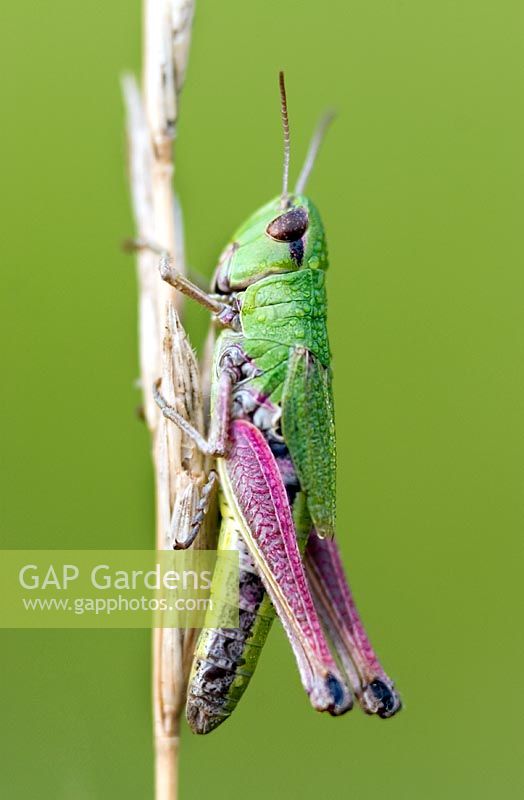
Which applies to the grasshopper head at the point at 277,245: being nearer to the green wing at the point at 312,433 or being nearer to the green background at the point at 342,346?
the green wing at the point at 312,433

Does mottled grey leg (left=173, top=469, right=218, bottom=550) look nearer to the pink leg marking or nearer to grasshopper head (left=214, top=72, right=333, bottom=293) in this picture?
the pink leg marking

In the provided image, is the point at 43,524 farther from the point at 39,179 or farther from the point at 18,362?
the point at 39,179

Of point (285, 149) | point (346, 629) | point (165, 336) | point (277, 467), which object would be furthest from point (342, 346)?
point (165, 336)

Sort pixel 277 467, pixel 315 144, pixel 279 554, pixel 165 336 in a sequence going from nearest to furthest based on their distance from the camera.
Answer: pixel 165 336
pixel 279 554
pixel 277 467
pixel 315 144

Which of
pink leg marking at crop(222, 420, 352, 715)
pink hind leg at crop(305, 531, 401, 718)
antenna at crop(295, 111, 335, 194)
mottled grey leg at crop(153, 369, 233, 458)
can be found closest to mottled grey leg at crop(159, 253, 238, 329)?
mottled grey leg at crop(153, 369, 233, 458)

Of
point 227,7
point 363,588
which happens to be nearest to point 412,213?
point 227,7

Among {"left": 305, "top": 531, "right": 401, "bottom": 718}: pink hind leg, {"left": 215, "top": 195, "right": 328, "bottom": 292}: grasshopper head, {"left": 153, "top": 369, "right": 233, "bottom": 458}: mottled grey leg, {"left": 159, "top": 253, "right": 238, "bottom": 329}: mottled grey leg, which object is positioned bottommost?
{"left": 305, "top": 531, "right": 401, "bottom": 718}: pink hind leg

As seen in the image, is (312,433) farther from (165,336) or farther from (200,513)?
(165,336)
